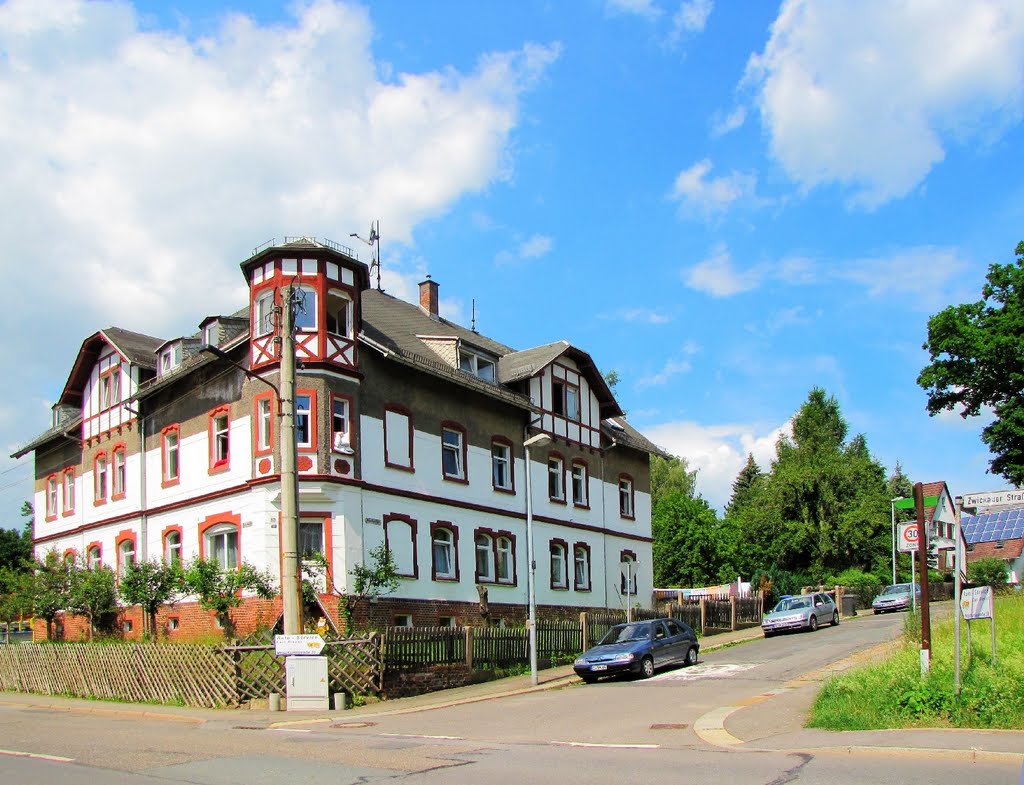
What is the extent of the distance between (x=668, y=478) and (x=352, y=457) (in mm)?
46847

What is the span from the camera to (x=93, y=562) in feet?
126

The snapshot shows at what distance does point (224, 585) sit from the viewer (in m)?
28.8

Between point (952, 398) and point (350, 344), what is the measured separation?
98.7ft

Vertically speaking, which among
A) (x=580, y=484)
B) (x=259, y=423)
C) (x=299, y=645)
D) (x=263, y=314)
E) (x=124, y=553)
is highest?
(x=263, y=314)

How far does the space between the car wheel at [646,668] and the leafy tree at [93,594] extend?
19521 mm

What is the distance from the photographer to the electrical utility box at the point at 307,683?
840 inches

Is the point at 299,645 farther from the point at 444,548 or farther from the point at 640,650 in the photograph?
the point at 444,548

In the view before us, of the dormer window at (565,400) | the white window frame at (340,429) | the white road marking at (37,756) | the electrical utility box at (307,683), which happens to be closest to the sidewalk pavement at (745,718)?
the electrical utility box at (307,683)

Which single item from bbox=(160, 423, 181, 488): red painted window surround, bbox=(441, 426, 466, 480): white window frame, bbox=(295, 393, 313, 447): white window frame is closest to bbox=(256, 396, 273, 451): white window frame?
Answer: bbox=(295, 393, 313, 447): white window frame

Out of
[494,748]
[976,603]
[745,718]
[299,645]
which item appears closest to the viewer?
[494,748]

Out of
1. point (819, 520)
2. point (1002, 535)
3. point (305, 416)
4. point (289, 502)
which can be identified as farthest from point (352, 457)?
point (1002, 535)

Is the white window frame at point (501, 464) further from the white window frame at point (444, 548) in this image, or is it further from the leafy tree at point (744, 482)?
the leafy tree at point (744, 482)

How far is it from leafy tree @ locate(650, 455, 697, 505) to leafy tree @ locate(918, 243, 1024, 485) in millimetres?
26572

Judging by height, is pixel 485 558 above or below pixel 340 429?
below
